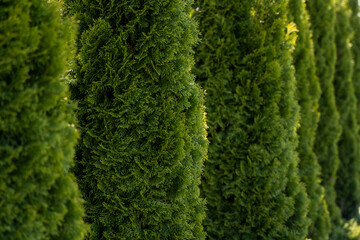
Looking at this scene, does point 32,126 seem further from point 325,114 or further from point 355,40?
point 355,40

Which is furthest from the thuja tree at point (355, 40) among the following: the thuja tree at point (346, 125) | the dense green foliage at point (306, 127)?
the dense green foliage at point (306, 127)

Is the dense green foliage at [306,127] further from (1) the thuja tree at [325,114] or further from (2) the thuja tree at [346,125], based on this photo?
(2) the thuja tree at [346,125]

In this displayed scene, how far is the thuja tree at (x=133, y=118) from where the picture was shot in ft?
10.7

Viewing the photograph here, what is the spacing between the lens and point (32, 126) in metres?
2.07

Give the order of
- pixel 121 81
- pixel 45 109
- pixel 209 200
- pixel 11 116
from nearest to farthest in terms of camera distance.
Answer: pixel 11 116
pixel 45 109
pixel 121 81
pixel 209 200

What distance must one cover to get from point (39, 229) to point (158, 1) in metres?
2.10

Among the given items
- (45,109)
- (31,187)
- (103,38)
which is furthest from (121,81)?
(31,187)

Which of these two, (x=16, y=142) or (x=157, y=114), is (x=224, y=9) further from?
(x=16, y=142)

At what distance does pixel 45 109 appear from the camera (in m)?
2.16

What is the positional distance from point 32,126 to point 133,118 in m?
1.23

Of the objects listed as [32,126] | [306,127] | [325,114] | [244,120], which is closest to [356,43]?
[325,114]

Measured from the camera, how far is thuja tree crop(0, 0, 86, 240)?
2006 mm

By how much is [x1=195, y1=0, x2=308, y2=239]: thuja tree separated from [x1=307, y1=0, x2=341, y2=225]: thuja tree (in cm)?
359

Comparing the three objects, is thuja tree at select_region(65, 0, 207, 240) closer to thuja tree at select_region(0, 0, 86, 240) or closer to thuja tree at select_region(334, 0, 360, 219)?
thuja tree at select_region(0, 0, 86, 240)
